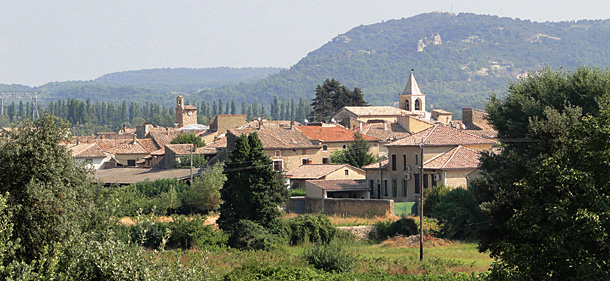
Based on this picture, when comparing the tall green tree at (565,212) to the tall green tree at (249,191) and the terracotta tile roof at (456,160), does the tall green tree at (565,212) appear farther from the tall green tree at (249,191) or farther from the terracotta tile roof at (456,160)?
the terracotta tile roof at (456,160)

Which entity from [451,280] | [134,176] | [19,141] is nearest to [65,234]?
[19,141]

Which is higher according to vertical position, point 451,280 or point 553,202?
point 553,202

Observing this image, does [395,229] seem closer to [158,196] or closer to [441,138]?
[441,138]

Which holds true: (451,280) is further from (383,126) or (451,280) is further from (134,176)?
(383,126)

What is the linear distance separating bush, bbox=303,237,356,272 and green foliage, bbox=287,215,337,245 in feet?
32.6

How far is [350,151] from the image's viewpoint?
2480 inches

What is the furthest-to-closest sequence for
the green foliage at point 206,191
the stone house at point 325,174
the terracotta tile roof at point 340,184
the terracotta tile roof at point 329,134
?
the terracotta tile roof at point 329,134 → the stone house at point 325,174 → the green foliage at point 206,191 → the terracotta tile roof at point 340,184

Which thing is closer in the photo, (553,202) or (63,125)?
(553,202)

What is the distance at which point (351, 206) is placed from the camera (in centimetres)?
4797

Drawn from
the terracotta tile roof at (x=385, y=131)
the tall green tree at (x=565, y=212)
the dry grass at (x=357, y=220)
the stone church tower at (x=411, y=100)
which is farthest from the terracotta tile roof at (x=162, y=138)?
the tall green tree at (x=565, y=212)

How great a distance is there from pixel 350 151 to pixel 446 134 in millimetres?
11828

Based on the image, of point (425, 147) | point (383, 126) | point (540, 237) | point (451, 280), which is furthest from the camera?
point (383, 126)

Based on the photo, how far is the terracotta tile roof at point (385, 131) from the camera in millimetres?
75875

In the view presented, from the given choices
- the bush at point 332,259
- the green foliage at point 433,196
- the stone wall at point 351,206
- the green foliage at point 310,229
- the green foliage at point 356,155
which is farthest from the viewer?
the green foliage at point 356,155
